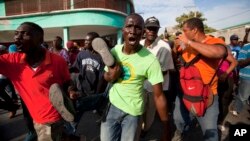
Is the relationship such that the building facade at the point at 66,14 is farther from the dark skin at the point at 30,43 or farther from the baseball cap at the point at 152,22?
the dark skin at the point at 30,43

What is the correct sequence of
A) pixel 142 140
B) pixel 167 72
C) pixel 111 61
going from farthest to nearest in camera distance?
pixel 142 140 < pixel 167 72 < pixel 111 61

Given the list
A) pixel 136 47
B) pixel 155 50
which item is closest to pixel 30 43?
pixel 136 47

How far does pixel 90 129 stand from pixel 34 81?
2.86m

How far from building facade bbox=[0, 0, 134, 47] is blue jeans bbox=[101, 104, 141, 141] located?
15724 millimetres

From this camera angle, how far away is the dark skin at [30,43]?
237 cm

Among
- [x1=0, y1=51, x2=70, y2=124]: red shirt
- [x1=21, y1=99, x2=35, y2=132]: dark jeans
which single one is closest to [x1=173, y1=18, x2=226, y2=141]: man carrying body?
[x1=0, y1=51, x2=70, y2=124]: red shirt

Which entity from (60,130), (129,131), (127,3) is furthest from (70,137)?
(127,3)

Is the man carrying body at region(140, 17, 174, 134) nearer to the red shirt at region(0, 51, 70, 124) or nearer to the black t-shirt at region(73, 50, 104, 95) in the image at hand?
the black t-shirt at region(73, 50, 104, 95)

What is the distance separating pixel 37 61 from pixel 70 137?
1.17m

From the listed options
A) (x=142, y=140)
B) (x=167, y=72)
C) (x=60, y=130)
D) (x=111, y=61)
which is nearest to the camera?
(x=111, y=61)

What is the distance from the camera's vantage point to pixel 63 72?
267 cm

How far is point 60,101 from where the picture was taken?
2.22 m

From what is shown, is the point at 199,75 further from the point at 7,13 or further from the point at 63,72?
the point at 7,13

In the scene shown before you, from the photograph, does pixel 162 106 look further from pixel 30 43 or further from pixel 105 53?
pixel 30 43
